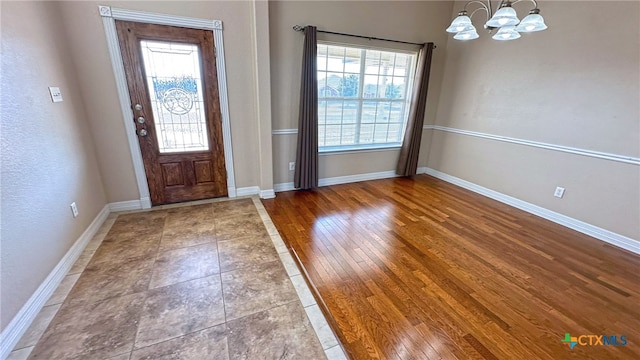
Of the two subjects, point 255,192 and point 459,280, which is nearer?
point 459,280

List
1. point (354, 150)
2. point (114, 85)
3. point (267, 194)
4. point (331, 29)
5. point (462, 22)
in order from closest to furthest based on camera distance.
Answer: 1. point (462, 22)
2. point (114, 85)
3. point (331, 29)
4. point (267, 194)
5. point (354, 150)

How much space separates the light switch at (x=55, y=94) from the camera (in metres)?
2.04

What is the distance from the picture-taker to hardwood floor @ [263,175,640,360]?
4.97 ft

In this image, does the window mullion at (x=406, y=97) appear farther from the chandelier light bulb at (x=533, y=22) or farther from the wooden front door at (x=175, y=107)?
the wooden front door at (x=175, y=107)

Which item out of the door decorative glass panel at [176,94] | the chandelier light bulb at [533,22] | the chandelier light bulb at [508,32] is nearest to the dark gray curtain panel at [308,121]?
the door decorative glass panel at [176,94]

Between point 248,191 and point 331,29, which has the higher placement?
point 331,29

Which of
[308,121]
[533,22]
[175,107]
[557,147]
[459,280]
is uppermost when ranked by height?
[533,22]

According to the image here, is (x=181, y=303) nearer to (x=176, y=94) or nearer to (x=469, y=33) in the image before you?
(x=176, y=94)

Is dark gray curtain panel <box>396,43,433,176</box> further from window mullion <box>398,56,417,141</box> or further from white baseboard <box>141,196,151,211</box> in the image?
white baseboard <box>141,196,151,211</box>

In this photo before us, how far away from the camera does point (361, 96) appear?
12.5ft

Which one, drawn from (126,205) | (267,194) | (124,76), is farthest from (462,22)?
(126,205)

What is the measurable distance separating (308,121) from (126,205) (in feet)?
7.78

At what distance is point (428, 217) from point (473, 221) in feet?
1.68

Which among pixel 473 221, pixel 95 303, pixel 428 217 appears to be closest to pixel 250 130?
pixel 95 303
